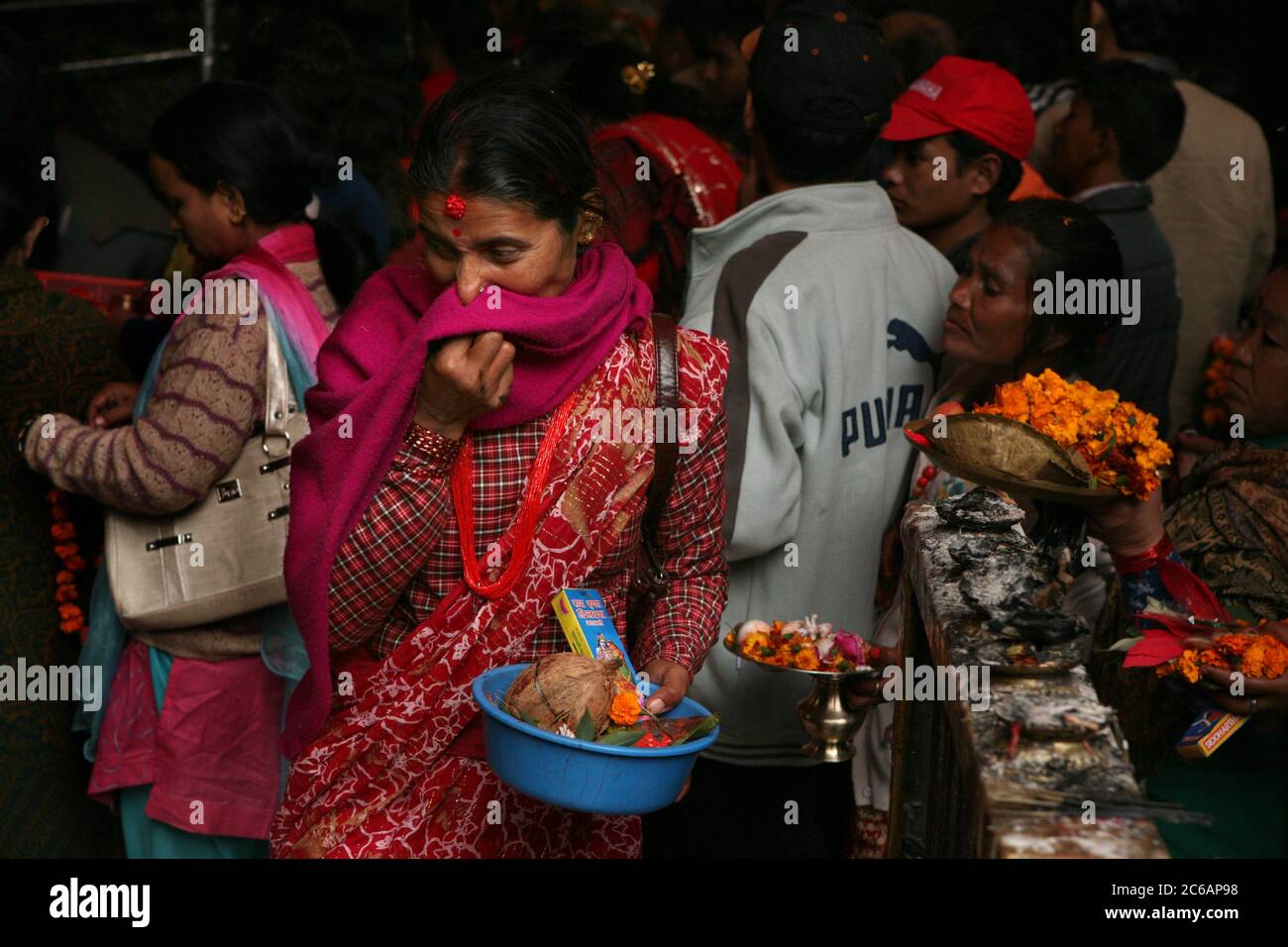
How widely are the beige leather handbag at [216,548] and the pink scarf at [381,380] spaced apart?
0.85m

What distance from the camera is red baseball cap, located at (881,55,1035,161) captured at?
3.82 metres

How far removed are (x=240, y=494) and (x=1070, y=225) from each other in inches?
75.0

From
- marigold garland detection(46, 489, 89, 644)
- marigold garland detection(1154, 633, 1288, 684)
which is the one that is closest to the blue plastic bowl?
marigold garland detection(1154, 633, 1288, 684)

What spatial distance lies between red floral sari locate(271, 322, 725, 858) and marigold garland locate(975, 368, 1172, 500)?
2.15ft

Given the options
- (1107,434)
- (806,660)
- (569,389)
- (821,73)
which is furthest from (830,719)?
(821,73)

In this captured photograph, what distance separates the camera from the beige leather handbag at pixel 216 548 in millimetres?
3127

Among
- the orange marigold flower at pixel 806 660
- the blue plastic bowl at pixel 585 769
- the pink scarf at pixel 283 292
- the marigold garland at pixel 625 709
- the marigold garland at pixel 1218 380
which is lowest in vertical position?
the orange marigold flower at pixel 806 660

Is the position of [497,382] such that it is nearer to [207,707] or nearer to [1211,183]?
[207,707]

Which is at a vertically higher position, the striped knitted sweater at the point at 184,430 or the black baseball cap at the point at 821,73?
the black baseball cap at the point at 821,73

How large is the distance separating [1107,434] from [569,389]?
0.87 metres

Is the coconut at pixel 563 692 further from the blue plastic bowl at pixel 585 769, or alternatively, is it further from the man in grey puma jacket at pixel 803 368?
the man in grey puma jacket at pixel 803 368

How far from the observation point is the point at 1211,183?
15.4 feet

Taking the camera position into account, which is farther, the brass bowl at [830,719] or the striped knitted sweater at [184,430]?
the striped knitted sweater at [184,430]

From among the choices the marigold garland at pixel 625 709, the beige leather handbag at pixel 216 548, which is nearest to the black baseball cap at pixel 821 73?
the beige leather handbag at pixel 216 548
